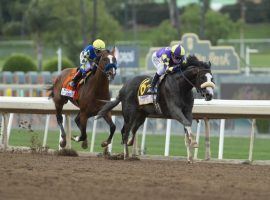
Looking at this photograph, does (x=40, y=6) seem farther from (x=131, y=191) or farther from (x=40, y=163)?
(x=131, y=191)

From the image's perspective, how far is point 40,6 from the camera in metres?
41.4

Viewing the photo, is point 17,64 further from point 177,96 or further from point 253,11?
point 253,11

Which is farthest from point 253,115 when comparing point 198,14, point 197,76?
point 198,14

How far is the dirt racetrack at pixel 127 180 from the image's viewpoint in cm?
805

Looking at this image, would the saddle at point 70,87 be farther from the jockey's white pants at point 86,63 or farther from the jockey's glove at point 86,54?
the jockey's glove at point 86,54

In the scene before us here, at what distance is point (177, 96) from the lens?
480 inches

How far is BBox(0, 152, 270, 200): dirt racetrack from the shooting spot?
8.05 meters

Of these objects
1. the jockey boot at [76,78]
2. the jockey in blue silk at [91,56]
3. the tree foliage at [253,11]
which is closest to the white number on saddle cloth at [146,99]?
the jockey in blue silk at [91,56]

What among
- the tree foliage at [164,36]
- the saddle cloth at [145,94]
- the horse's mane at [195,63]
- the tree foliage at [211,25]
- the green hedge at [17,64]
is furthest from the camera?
the tree foliage at [211,25]

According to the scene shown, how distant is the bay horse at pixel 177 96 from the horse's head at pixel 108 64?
314mm

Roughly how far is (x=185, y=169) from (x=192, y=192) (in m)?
2.70

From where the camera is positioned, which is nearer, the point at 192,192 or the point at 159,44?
the point at 192,192

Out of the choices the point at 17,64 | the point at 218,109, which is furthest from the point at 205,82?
the point at 17,64

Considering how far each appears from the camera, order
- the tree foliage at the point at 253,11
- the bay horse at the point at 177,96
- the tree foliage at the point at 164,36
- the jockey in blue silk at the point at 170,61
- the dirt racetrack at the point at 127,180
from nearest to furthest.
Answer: the dirt racetrack at the point at 127,180
the bay horse at the point at 177,96
the jockey in blue silk at the point at 170,61
the tree foliage at the point at 164,36
the tree foliage at the point at 253,11
